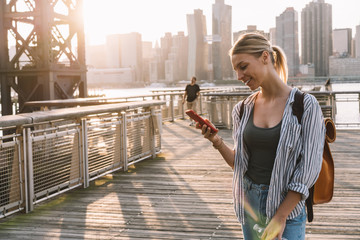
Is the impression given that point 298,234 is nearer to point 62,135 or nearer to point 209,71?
point 62,135

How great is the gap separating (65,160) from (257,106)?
4498 mm

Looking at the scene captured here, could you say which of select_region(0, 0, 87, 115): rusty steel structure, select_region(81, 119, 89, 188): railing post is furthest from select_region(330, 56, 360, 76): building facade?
select_region(81, 119, 89, 188): railing post

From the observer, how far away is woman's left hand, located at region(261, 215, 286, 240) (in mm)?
1874

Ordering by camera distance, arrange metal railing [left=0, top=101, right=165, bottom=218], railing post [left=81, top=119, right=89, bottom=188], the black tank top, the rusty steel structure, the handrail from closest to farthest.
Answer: the black tank top < the handrail < metal railing [left=0, top=101, right=165, bottom=218] < railing post [left=81, top=119, right=89, bottom=188] < the rusty steel structure

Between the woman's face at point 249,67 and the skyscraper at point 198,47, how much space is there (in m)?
76.0

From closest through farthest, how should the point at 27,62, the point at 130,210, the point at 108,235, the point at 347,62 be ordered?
the point at 108,235 < the point at 130,210 < the point at 27,62 < the point at 347,62

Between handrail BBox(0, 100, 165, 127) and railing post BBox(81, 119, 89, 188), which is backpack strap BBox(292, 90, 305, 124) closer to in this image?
handrail BBox(0, 100, 165, 127)

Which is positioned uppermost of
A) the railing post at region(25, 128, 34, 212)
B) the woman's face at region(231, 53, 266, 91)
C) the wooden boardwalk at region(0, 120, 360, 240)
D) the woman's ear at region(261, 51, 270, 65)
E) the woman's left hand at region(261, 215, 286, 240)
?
the woman's ear at region(261, 51, 270, 65)

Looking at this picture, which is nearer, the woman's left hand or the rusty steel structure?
the woman's left hand

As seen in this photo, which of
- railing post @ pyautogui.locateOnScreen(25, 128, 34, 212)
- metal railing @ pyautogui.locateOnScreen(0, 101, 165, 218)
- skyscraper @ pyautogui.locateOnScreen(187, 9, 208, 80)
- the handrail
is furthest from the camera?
skyscraper @ pyautogui.locateOnScreen(187, 9, 208, 80)

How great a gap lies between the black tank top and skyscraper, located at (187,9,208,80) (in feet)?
249

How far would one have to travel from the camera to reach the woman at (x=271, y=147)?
6.26 feet

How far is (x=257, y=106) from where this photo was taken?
215 centimetres

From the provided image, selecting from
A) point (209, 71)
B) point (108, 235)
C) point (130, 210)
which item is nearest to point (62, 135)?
point (130, 210)
